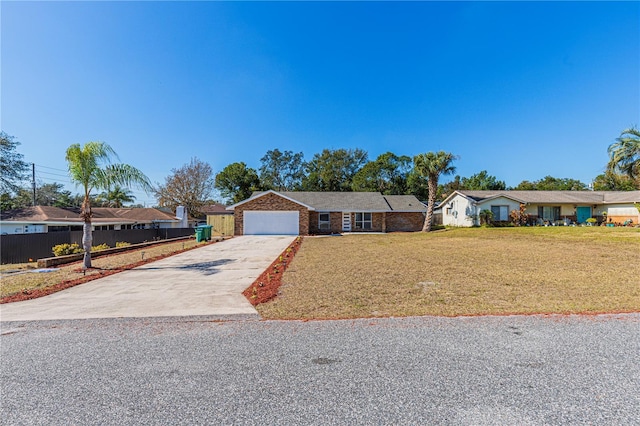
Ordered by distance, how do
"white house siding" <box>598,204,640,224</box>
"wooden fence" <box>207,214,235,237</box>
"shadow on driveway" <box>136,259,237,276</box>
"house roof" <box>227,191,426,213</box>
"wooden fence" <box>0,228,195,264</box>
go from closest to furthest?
"shadow on driveway" <box>136,259,237,276</box> < "wooden fence" <box>0,228,195,264</box> < "white house siding" <box>598,204,640,224</box> < "wooden fence" <box>207,214,235,237</box> < "house roof" <box>227,191,426,213</box>

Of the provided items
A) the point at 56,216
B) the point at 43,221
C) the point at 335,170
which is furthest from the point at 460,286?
the point at 335,170

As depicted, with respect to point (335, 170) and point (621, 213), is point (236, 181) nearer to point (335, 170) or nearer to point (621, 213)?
point (335, 170)

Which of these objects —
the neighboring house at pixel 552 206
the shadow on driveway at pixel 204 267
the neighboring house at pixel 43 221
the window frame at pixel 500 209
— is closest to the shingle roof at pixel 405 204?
the neighboring house at pixel 552 206

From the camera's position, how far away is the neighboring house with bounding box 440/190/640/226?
2780cm

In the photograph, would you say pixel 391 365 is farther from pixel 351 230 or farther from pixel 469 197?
pixel 469 197

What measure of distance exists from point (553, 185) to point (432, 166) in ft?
141

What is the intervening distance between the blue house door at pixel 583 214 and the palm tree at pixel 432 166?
536 inches

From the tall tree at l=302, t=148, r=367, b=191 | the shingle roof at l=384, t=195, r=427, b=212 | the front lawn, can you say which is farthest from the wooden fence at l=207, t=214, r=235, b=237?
the tall tree at l=302, t=148, r=367, b=191

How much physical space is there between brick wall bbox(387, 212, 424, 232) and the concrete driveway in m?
20.8

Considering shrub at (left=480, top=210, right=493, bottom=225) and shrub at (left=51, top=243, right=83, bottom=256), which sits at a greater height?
shrub at (left=480, top=210, right=493, bottom=225)

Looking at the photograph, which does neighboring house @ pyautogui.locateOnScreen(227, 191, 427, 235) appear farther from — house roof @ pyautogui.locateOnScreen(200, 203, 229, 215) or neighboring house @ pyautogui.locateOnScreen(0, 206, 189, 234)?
house roof @ pyautogui.locateOnScreen(200, 203, 229, 215)

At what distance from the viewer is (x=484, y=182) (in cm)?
5150

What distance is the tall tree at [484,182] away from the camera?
51062 mm

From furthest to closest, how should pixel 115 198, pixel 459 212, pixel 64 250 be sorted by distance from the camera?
pixel 115 198
pixel 459 212
pixel 64 250
